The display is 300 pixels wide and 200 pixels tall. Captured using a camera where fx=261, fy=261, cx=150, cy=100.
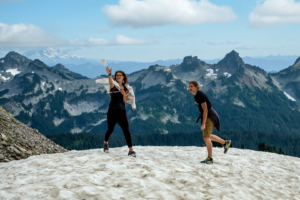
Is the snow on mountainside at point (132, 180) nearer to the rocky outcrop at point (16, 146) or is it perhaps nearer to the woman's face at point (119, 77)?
the rocky outcrop at point (16, 146)

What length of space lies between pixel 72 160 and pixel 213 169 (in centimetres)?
649

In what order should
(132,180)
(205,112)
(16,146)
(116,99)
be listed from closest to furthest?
(132,180), (205,112), (116,99), (16,146)

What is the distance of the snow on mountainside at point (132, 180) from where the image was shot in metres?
8.16

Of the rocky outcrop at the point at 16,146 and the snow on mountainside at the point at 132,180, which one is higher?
the snow on mountainside at the point at 132,180

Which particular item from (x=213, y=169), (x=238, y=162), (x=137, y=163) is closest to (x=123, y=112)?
(x=137, y=163)

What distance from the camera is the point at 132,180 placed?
9.45m

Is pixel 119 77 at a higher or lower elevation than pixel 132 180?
higher

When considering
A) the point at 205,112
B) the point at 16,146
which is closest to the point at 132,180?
the point at 205,112

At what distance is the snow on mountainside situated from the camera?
26.8 feet

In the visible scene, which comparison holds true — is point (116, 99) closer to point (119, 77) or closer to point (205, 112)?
point (119, 77)

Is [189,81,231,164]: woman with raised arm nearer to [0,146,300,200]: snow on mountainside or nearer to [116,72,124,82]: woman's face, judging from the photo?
[0,146,300,200]: snow on mountainside

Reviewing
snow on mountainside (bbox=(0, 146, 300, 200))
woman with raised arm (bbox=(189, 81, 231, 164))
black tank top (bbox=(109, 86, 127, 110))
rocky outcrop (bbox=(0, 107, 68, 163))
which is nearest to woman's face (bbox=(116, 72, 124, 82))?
black tank top (bbox=(109, 86, 127, 110))

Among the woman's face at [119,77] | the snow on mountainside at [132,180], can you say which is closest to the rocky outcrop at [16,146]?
the snow on mountainside at [132,180]

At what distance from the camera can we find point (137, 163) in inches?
453
